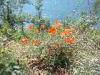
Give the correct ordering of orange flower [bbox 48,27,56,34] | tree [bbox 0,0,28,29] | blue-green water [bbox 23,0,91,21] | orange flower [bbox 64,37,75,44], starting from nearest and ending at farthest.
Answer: orange flower [bbox 64,37,75,44] < orange flower [bbox 48,27,56,34] < tree [bbox 0,0,28,29] < blue-green water [bbox 23,0,91,21]

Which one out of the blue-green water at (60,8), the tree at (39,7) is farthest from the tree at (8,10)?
the blue-green water at (60,8)

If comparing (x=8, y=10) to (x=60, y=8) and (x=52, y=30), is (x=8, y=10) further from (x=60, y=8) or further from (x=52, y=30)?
(x=52, y=30)

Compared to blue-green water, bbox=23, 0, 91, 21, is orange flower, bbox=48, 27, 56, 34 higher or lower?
higher

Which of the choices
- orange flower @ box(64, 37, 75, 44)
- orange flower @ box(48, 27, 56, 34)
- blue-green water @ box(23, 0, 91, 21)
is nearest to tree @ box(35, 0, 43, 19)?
blue-green water @ box(23, 0, 91, 21)

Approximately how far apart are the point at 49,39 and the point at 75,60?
0.59m

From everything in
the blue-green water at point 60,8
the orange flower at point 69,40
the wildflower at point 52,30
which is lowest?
the blue-green water at point 60,8

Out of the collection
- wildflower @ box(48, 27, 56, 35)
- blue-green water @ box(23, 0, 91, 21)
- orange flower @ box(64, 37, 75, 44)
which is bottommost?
blue-green water @ box(23, 0, 91, 21)

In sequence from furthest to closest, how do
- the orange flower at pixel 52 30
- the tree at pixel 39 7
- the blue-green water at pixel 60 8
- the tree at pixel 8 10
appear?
1. the blue-green water at pixel 60 8
2. the tree at pixel 39 7
3. the tree at pixel 8 10
4. the orange flower at pixel 52 30

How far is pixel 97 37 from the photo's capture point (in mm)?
8812

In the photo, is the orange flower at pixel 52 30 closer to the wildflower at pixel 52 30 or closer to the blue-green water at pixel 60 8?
the wildflower at pixel 52 30

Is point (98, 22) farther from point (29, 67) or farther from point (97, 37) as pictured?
point (29, 67)

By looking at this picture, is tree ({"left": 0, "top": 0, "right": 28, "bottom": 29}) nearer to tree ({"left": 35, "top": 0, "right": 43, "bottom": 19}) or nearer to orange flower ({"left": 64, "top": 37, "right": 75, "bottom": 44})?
tree ({"left": 35, "top": 0, "right": 43, "bottom": 19})

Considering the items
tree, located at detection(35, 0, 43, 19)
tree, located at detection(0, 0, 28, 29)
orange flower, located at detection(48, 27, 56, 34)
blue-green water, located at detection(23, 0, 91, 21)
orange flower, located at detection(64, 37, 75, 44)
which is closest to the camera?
orange flower, located at detection(64, 37, 75, 44)

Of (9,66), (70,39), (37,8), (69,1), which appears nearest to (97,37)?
(70,39)
